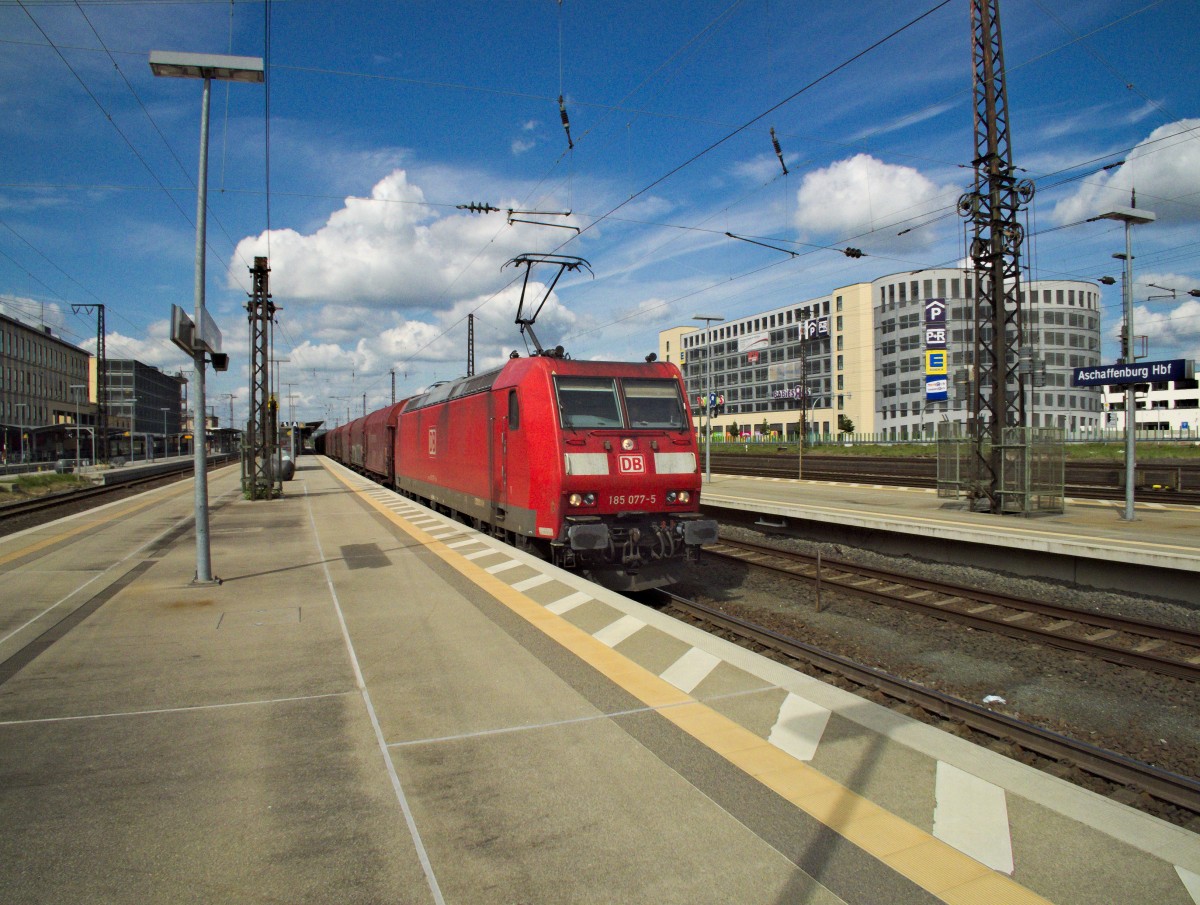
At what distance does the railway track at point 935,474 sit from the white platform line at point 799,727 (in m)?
19.1

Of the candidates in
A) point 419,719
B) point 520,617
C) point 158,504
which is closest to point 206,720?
point 419,719

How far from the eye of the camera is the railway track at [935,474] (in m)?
21.3

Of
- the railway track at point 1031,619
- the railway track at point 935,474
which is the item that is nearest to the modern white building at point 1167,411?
the railway track at point 935,474

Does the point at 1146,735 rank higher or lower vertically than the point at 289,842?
lower

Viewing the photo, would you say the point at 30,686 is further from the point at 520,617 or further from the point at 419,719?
the point at 520,617

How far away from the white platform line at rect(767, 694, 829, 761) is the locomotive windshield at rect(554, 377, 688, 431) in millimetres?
5927

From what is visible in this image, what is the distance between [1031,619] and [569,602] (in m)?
6.36

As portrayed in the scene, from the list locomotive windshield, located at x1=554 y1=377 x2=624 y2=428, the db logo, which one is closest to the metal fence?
the db logo

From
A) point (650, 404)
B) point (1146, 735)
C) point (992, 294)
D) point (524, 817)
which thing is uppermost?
point (992, 294)

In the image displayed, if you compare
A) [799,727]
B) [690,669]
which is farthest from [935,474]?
[799,727]

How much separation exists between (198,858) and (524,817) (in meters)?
1.51

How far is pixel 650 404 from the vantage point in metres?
11.5

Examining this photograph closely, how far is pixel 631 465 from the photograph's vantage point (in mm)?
10703

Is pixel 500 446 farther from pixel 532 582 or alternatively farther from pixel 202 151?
pixel 202 151
